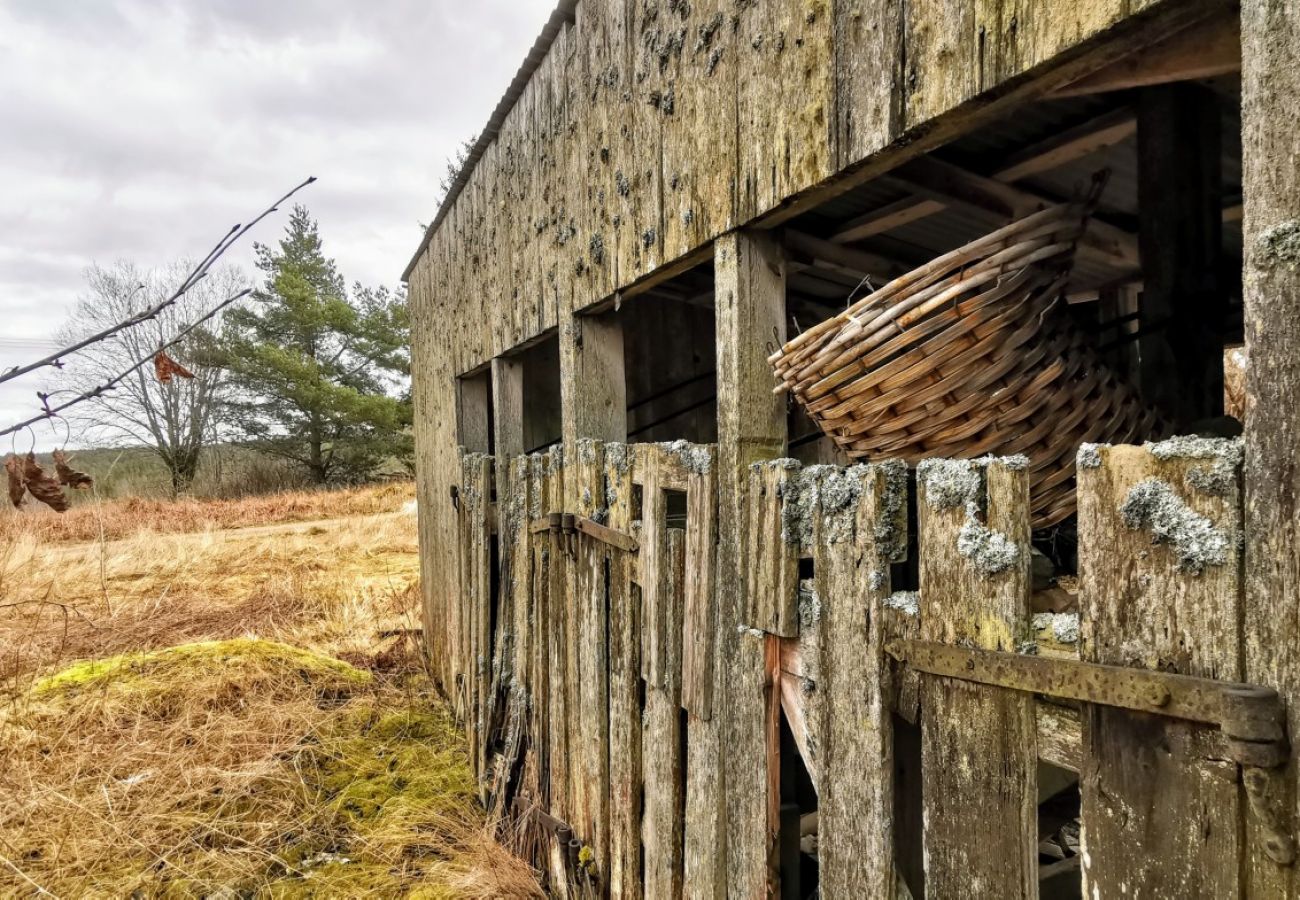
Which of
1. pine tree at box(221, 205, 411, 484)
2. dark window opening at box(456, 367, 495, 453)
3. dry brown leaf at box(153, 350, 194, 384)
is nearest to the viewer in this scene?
dry brown leaf at box(153, 350, 194, 384)

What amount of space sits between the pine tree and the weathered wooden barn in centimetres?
1931

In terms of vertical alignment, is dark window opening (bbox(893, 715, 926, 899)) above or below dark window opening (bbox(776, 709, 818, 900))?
above

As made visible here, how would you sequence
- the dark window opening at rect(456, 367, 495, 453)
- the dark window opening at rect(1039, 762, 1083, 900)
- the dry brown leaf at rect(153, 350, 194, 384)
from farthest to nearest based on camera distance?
the dark window opening at rect(456, 367, 495, 453)
the dark window opening at rect(1039, 762, 1083, 900)
the dry brown leaf at rect(153, 350, 194, 384)

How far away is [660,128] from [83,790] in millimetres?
4650

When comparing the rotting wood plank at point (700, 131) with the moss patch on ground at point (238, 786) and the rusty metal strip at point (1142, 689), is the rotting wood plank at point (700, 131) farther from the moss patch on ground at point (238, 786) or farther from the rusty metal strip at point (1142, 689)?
the moss patch on ground at point (238, 786)

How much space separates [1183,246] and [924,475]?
3.37 ft

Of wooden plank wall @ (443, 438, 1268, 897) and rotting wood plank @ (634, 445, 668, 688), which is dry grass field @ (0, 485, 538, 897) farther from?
rotting wood plank @ (634, 445, 668, 688)

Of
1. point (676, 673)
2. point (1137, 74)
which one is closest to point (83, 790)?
point (676, 673)

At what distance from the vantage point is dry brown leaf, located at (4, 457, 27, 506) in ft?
3.96

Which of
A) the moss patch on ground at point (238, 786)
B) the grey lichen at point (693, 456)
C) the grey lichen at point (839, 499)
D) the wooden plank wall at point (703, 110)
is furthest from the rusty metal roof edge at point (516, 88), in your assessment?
the moss patch on ground at point (238, 786)

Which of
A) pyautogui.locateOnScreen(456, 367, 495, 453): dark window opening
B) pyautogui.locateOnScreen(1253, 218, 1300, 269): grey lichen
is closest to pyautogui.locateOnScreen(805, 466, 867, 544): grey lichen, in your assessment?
pyautogui.locateOnScreen(1253, 218, 1300, 269): grey lichen

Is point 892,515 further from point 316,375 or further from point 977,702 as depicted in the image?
point 316,375

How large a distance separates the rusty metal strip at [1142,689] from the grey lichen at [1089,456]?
25 centimetres

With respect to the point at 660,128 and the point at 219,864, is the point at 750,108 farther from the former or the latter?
the point at 219,864
